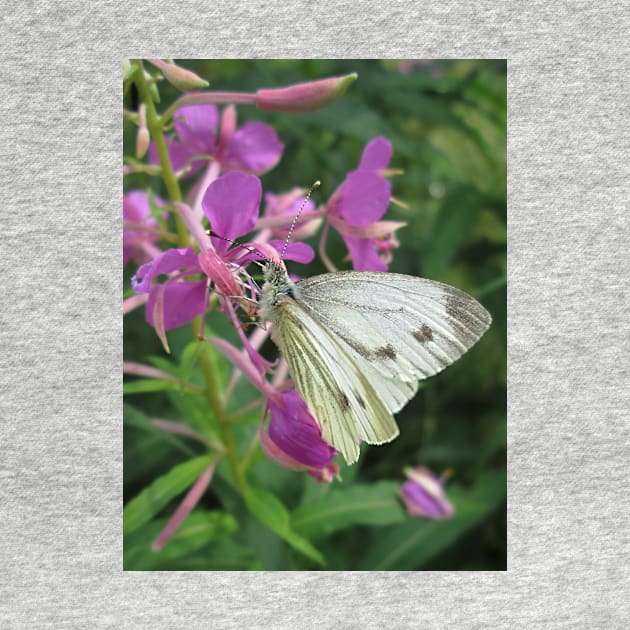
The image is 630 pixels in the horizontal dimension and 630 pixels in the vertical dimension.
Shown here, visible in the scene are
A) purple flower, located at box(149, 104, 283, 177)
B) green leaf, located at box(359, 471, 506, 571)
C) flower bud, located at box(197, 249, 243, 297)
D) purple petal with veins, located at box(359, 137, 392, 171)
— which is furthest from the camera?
green leaf, located at box(359, 471, 506, 571)

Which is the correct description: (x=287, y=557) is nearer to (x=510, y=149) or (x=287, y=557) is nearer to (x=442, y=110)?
(x=510, y=149)

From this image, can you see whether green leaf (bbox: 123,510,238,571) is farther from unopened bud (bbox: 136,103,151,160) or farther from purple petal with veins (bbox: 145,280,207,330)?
unopened bud (bbox: 136,103,151,160)

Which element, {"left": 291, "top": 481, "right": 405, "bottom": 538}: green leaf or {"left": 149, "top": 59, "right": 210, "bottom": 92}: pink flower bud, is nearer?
{"left": 149, "top": 59, "right": 210, "bottom": 92}: pink flower bud

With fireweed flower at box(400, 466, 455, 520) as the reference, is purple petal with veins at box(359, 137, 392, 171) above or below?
above

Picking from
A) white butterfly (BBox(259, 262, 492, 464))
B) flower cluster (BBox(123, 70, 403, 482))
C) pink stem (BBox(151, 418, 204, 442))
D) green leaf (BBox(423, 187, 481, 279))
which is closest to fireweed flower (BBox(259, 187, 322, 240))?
flower cluster (BBox(123, 70, 403, 482))

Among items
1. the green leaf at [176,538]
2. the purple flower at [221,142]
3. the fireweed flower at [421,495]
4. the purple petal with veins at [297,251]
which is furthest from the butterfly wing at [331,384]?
the fireweed flower at [421,495]

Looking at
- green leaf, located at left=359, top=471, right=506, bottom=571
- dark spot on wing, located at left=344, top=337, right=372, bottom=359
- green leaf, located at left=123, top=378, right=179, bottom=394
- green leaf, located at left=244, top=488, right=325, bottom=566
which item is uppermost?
dark spot on wing, located at left=344, top=337, right=372, bottom=359

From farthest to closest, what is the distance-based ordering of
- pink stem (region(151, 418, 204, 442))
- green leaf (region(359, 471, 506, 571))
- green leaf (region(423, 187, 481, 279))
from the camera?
green leaf (region(423, 187, 481, 279))
green leaf (region(359, 471, 506, 571))
pink stem (region(151, 418, 204, 442))

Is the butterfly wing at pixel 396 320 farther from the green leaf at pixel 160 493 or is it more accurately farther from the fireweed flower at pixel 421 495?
the fireweed flower at pixel 421 495
